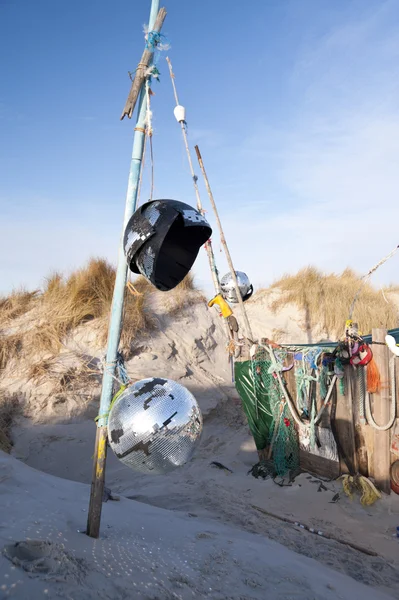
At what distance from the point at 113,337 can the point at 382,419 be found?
372 cm

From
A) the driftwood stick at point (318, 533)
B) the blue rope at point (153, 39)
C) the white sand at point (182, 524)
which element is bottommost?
the driftwood stick at point (318, 533)

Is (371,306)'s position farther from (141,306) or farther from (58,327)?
(58,327)

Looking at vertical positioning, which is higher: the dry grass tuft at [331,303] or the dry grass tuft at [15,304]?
the dry grass tuft at [15,304]

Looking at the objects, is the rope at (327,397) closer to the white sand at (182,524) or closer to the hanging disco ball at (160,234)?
the white sand at (182,524)

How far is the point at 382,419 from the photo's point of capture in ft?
17.0

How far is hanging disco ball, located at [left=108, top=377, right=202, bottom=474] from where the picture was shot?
226cm

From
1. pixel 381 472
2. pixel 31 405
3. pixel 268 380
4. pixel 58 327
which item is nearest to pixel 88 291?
pixel 58 327

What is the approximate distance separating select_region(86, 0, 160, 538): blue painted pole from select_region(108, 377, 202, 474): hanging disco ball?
0.72m

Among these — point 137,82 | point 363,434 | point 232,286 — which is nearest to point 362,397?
point 363,434

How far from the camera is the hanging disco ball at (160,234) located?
2521 millimetres

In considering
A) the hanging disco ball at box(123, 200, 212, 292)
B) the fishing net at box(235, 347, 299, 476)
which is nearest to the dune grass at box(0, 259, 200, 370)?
the fishing net at box(235, 347, 299, 476)

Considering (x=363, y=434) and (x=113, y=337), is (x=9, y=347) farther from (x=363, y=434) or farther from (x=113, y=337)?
(x=363, y=434)

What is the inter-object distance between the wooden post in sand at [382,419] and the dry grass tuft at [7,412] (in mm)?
5783

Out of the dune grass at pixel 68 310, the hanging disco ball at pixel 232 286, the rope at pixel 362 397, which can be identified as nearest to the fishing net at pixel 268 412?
the hanging disco ball at pixel 232 286
